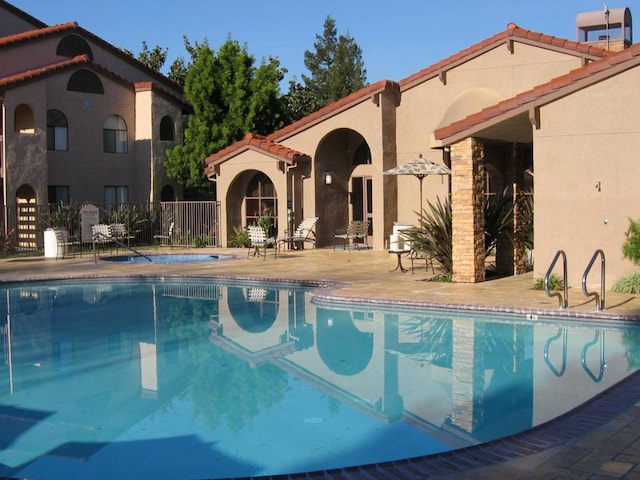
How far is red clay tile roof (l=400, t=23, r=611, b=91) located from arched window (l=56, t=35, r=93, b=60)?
608 inches

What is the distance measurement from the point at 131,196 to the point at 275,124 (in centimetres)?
694

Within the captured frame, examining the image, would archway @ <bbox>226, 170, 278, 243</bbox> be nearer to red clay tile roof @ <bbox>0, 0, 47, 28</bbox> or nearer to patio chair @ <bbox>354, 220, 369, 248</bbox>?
patio chair @ <bbox>354, 220, 369, 248</bbox>

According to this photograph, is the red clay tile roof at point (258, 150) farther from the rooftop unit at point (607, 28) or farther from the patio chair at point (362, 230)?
the rooftop unit at point (607, 28)

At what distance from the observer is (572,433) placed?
651cm

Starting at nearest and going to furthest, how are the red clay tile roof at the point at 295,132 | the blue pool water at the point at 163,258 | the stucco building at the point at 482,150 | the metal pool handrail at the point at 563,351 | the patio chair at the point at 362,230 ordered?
the metal pool handrail at the point at 563,351, the stucco building at the point at 482,150, the blue pool water at the point at 163,258, the red clay tile roof at the point at 295,132, the patio chair at the point at 362,230

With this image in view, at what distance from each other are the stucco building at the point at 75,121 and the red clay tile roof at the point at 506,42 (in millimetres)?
12357

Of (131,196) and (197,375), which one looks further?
(131,196)

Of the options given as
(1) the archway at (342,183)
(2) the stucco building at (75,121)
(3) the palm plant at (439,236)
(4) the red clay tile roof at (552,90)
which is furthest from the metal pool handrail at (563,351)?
(2) the stucco building at (75,121)

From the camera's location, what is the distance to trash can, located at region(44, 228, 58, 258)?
81.7 ft

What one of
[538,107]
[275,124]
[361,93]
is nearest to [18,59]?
[275,124]

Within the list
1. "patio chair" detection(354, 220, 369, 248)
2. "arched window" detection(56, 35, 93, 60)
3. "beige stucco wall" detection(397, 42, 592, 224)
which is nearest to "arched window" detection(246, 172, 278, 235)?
"patio chair" detection(354, 220, 369, 248)

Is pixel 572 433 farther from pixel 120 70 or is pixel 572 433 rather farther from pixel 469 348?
pixel 120 70

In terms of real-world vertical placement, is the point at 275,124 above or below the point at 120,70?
below

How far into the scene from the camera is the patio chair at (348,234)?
26.0 metres
